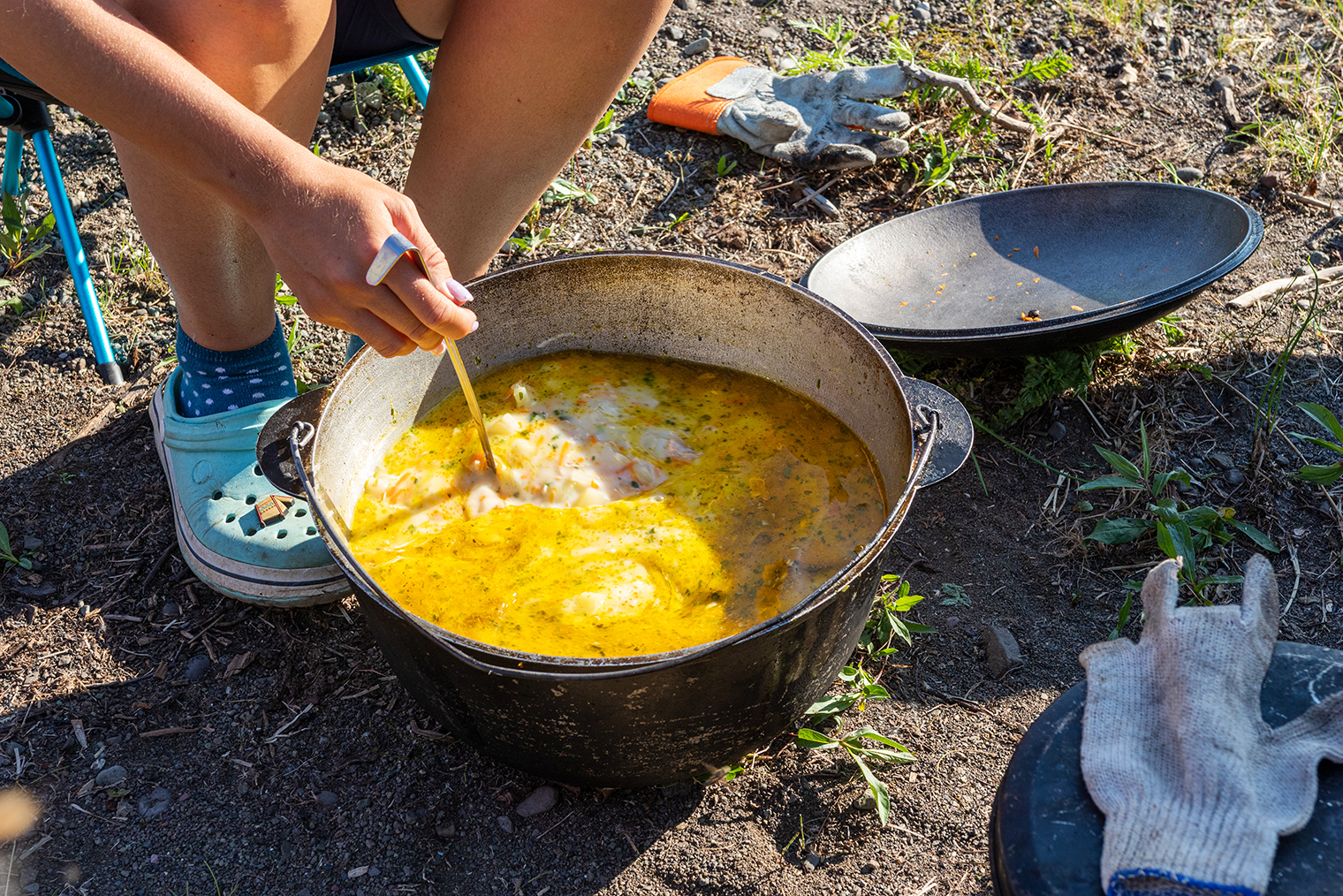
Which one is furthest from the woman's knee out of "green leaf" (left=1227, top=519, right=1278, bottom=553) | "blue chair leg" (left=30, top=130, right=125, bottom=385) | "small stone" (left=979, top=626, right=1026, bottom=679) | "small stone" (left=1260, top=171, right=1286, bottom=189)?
"small stone" (left=1260, top=171, right=1286, bottom=189)

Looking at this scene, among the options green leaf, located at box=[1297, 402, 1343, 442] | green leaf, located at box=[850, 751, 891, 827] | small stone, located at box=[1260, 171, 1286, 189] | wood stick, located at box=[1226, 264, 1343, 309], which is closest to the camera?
green leaf, located at box=[850, 751, 891, 827]

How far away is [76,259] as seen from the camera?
9.23 feet

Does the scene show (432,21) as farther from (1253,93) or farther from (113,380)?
(1253,93)

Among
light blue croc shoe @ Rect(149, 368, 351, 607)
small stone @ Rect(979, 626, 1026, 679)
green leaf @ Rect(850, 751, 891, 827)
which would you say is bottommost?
light blue croc shoe @ Rect(149, 368, 351, 607)

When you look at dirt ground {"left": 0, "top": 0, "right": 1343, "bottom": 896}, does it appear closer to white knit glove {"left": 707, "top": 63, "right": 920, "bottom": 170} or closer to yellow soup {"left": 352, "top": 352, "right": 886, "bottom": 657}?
white knit glove {"left": 707, "top": 63, "right": 920, "bottom": 170}

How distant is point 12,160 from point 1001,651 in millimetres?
3113

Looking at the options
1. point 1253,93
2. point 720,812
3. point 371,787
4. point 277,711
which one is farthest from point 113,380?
point 1253,93

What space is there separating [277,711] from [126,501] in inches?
32.8

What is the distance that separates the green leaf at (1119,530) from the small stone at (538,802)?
1424 mm

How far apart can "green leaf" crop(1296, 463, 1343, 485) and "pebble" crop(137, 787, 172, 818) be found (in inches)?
106

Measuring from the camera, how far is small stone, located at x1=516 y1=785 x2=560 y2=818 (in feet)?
6.51

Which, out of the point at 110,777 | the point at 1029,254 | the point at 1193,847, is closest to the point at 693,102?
the point at 1029,254

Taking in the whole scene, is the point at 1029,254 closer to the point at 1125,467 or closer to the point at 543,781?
the point at 1125,467

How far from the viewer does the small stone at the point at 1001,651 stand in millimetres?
2234
